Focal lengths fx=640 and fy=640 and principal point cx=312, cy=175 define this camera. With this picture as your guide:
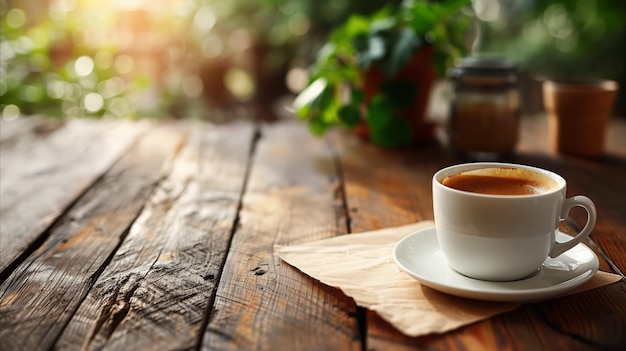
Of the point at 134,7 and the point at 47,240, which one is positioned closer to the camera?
the point at 47,240

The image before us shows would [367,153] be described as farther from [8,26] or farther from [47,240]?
[8,26]

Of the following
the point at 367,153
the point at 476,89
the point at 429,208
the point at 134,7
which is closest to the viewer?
the point at 429,208

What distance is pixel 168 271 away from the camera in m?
0.73

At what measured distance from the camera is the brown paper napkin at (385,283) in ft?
1.93

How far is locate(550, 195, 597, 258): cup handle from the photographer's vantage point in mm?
662

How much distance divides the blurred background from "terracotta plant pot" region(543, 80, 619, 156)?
29cm

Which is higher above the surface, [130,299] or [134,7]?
[134,7]

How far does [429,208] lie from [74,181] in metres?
0.62

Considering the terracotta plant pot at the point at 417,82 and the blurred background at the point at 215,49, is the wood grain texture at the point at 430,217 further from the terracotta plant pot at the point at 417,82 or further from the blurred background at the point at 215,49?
the blurred background at the point at 215,49

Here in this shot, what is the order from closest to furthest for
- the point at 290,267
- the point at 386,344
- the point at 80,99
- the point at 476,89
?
the point at 386,344
the point at 290,267
the point at 476,89
the point at 80,99

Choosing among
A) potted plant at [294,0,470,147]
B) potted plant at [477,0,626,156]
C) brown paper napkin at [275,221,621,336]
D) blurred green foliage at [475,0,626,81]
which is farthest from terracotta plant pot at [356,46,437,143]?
blurred green foliage at [475,0,626,81]

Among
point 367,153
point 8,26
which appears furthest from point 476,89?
point 8,26

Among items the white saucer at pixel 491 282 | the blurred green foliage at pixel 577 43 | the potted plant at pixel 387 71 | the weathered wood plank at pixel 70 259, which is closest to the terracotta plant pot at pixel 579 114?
the potted plant at pixel 387 71

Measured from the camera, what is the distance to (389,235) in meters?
0.84
